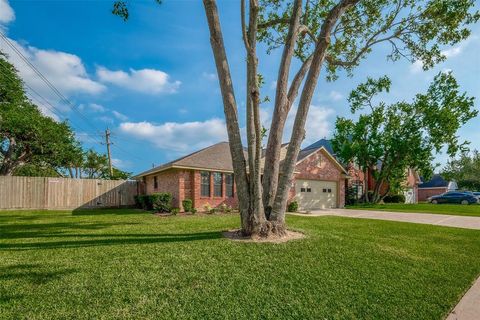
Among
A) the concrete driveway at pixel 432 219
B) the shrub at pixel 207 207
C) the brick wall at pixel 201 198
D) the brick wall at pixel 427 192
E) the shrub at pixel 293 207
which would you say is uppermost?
the brick wall at pixel 201 198

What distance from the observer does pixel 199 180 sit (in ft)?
46.8

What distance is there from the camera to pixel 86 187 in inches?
658

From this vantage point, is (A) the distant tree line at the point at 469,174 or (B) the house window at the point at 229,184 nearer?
(B) the house window at the point at 229,184

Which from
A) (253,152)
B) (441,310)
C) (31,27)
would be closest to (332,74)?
(253,152)

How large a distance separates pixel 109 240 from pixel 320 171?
1563 cm

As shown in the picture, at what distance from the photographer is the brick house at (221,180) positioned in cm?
1405

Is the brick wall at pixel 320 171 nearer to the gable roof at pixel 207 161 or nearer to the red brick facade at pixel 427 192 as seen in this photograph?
the gable roof at pixel 207 161

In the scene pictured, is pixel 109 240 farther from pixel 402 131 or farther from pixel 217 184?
pixel 402 131

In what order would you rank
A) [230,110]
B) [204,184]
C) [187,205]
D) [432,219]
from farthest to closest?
[204,184] → [187,205] → [432,219] → [230,110]

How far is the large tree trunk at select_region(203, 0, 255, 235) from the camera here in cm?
611

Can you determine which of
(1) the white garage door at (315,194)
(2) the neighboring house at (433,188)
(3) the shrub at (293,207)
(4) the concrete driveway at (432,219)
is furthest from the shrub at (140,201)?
(2) the neighboring house at (433,188)

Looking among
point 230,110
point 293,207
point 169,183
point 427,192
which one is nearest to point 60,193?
point 169,183

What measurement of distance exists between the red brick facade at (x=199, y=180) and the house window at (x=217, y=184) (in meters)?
0.18

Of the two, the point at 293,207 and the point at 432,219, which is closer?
the point at 432,219
